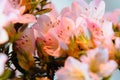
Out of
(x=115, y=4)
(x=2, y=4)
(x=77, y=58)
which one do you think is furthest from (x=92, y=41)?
(x=115, y=4)

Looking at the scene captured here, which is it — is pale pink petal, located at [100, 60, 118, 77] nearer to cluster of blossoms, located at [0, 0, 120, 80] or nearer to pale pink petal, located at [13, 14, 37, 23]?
cluster of blossoms, located at [0, 0, 120, 80]

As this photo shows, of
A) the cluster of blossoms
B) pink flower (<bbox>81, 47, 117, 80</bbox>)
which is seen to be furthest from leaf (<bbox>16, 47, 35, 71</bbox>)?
pink flower (<bbox>81, 47, 117, 80</bbox>)

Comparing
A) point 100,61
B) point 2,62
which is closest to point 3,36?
point 2,62

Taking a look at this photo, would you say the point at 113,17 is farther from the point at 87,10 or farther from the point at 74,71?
the point at 74,71

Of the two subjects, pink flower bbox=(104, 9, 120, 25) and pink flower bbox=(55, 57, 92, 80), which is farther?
pink flower bbox=(104, 9, 120, 25)

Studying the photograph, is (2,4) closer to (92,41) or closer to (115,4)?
(92,41)

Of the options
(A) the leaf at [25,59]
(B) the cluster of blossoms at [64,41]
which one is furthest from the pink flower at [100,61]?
(A) the leaf at [25,59]

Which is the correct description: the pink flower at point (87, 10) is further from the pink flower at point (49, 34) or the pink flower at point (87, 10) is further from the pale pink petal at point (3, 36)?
the pale pink petal at point (3, 36)

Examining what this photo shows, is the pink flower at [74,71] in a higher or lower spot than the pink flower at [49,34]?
lower
